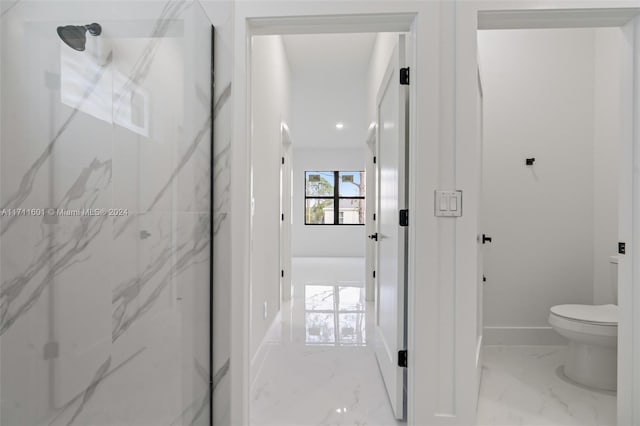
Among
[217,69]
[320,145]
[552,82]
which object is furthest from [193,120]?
[320,145]

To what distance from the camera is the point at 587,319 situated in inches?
79.0

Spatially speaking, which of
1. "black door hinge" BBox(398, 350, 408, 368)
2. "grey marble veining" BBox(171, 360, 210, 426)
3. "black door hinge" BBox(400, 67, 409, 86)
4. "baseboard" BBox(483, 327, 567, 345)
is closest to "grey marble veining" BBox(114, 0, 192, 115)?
"black door hinge" BBox(400, 67, 409, 86)

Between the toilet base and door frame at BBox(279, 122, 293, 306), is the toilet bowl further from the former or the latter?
door frame at BBox(279, 122, 293, 306)

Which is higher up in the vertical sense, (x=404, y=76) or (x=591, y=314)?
(x=404, y=76)

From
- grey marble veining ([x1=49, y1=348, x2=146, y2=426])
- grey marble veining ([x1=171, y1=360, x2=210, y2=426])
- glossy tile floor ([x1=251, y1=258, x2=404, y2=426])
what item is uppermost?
grey marble veining ([x1=49, y1=348, x2=146, y2=426])

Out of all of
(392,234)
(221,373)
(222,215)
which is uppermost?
(222,215)

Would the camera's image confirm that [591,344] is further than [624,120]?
Yes

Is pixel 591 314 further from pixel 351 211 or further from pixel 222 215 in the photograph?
pixel 351 211

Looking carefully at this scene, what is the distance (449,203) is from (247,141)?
979 millimetres

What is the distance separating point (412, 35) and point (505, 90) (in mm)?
1536

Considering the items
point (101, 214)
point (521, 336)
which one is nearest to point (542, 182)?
point (521, 336)

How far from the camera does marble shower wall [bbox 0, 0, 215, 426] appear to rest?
80 centimetres

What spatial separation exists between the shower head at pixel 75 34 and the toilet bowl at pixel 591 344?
2642 millimetres

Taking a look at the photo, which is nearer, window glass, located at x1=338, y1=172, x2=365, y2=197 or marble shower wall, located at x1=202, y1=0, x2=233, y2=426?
marble shower wall, located at x1=202, y1=0, x2=233, y2=426
